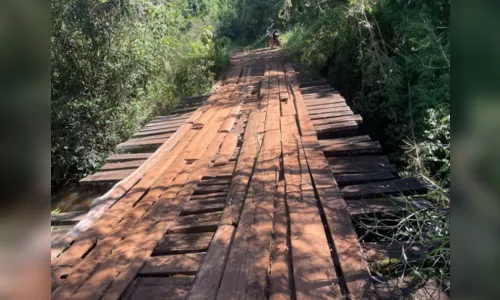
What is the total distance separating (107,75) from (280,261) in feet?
25.3

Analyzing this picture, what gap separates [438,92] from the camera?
242 inches

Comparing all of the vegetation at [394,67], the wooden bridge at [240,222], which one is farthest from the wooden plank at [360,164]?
the vegetation at [394,67]

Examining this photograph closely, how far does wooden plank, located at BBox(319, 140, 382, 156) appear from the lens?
4379 mm

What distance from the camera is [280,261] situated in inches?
101

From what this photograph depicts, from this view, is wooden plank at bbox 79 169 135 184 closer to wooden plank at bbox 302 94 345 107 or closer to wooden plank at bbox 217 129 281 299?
wooden plank at bbox 217 129 281 299

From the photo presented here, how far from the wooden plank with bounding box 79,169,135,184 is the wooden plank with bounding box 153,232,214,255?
1729mm

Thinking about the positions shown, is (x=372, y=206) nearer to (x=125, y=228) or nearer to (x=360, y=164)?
(x=360, y=164)

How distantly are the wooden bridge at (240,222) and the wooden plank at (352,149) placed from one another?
1 cm

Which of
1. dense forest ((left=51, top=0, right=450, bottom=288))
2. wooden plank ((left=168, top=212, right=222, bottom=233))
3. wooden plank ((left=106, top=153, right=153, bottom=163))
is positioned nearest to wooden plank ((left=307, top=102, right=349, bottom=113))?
dense forest ((left=51, top=0, right=450, bottom=288))

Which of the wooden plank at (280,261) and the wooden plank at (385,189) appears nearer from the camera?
the wooden plank at (280,261)

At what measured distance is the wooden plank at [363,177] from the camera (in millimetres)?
3645

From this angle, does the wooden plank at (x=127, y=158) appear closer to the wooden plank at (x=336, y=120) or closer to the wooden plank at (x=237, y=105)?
the wooden plank at (x=237, y=105)
